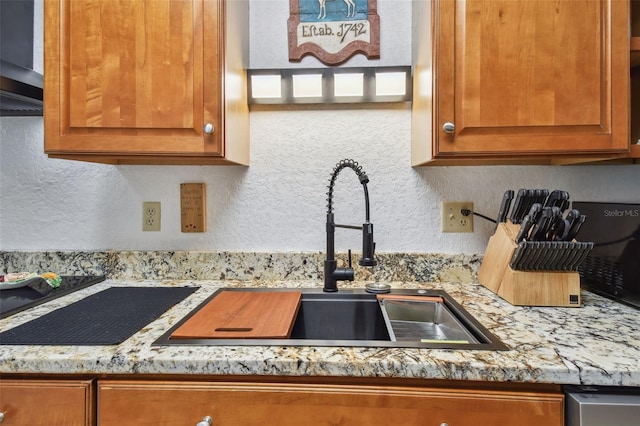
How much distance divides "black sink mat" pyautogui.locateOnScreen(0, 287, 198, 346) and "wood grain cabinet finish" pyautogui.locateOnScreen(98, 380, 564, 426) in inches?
5.5

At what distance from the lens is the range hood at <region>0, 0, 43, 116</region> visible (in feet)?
3.36

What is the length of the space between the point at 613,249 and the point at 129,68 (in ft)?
5.35

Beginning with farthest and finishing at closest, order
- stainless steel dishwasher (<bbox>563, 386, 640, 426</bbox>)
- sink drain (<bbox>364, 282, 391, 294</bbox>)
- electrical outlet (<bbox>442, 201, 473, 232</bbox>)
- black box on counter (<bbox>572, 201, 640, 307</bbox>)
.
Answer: electrical outlet (<bbox>442, 201, 473, 232</bbox>) < sink drain (<bbox>364, 282, 391, 294</bbox>) < black box on counter (<bbox>572, 201, 640, 307</bbox>) < stainless steel dishwasher (<bbox>563, 386, 640, 426</bbox>)

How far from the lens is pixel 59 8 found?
983 mm

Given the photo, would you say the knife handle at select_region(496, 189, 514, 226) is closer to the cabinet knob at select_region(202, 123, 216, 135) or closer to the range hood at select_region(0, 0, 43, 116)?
the cabinet knob at select_region(202, 123, 216, 135)

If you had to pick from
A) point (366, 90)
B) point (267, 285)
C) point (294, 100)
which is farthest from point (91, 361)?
point (366, 90)

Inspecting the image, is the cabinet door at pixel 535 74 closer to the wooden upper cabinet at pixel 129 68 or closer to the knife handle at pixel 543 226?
the knife handle at pixel 543 226

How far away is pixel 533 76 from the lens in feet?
3.10

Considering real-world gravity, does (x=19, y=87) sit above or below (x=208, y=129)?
above

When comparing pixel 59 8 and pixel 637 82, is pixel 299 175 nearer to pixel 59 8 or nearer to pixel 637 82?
pixel 59 8

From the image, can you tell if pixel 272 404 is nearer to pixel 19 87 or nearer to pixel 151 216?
pixel 151 216

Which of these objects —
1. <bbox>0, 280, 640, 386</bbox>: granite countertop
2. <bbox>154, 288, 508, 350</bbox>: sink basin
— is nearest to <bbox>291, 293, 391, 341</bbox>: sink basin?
<bbox>154, 288, 508, 350</bbox>: sink basin

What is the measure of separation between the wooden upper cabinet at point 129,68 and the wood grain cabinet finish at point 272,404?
662mm

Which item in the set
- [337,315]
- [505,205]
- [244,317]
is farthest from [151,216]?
[505,205]
